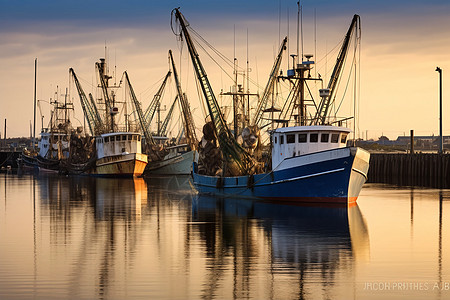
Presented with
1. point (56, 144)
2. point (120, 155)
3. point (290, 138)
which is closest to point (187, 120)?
point (120, 155)

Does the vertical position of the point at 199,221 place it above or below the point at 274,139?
below

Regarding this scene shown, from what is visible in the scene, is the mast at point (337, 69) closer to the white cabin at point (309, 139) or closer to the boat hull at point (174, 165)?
the white cabin at point (309, 139)

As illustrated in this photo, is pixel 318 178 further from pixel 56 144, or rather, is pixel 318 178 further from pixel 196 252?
pixel 56 144

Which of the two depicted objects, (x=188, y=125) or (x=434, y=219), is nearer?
(x=434, y=219)

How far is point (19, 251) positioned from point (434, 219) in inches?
838

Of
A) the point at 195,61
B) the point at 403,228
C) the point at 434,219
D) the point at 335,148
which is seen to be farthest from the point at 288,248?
the point at 195,61

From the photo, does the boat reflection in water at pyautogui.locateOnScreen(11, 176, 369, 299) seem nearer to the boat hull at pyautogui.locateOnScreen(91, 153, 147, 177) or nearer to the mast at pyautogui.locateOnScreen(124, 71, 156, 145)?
the boat hull at pyautogui.locateOnScreen(91, 153, 147, 177)

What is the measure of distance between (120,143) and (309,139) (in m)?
47.8

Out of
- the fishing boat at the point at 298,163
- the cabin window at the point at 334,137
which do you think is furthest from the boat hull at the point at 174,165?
the cabin window at the point at 334,137

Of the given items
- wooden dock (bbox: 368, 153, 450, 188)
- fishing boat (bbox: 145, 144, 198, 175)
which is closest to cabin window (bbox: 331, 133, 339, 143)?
wooden dock (bbox: 368, 153, 450, 188)

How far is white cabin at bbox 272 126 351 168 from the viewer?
130 ft

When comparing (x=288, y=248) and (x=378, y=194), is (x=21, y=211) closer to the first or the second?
(x=288, y=248)

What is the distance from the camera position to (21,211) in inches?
1519

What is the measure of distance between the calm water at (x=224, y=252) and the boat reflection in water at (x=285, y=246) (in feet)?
0.14
